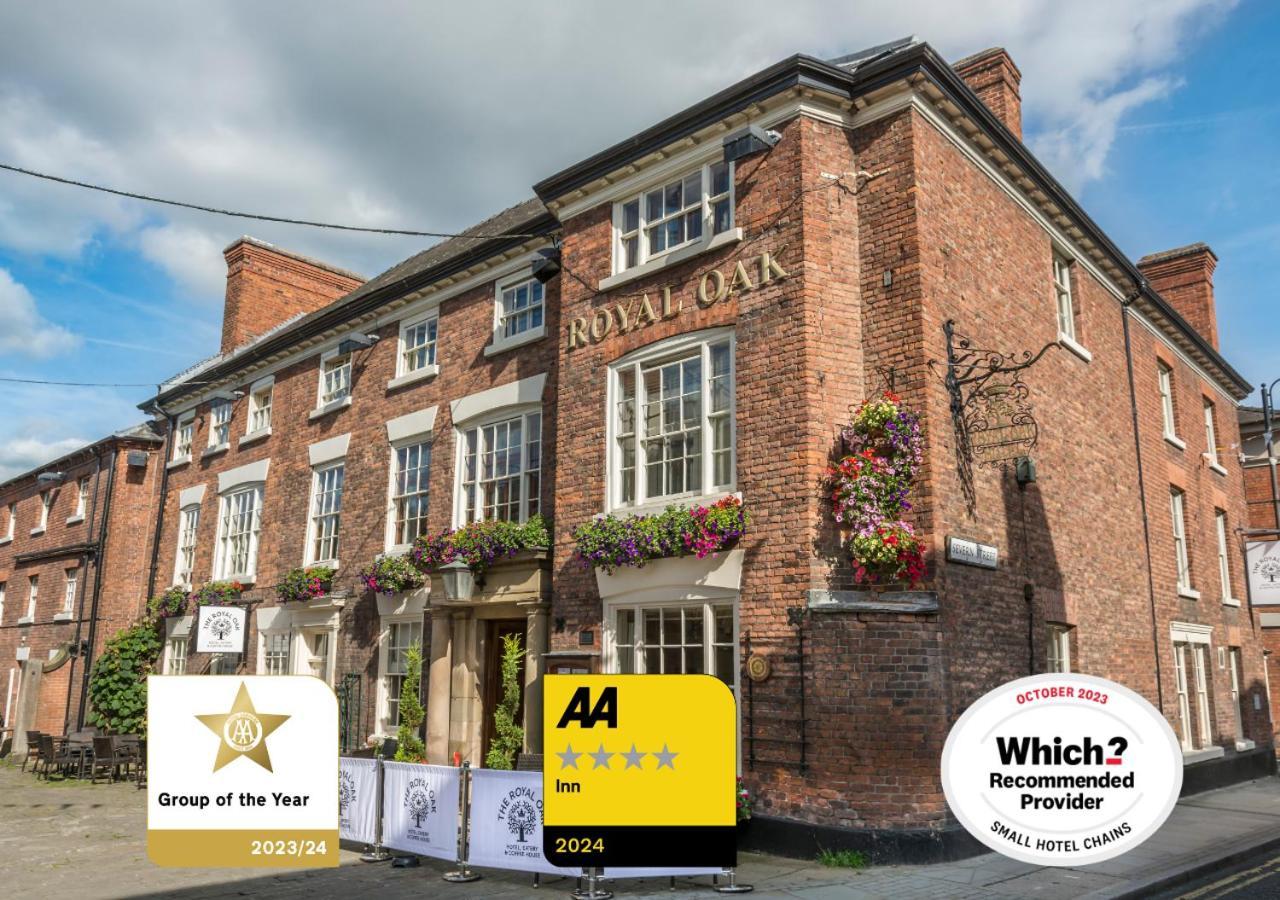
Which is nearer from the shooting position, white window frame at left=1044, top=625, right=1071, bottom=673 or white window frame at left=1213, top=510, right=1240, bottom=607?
white window frame at left=1044, top=625, right=1071, bottom=673

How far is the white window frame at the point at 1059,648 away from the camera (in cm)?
1197

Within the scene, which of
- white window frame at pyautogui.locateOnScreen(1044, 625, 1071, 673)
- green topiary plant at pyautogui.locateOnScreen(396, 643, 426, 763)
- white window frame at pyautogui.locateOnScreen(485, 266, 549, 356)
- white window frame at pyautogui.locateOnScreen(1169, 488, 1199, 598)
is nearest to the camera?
white window frame at pyautogui.locateOnScreen(1044, 625, 1071, 673)

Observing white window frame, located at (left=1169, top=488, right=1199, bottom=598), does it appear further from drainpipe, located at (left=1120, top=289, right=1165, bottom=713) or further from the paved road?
the paved road

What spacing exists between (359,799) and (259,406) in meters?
12.6

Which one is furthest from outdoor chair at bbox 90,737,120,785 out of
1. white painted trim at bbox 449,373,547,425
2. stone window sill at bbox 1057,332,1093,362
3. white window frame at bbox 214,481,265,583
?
stone window sill at bbox 1057,332,1093,362

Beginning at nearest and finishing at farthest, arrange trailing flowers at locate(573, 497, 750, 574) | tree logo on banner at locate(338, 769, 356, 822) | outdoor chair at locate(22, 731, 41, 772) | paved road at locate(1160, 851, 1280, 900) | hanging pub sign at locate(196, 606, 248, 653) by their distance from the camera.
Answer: paved road at locate(1160, 851, 1280, 900) → tree logo on banner at locate(338, 769, 356, 822) → trailing flowers at locate(573, 497, 750, 574) → hanging pub sign at locate(196, 606, 248, 653) → outdoor chair at locate(22, 731, 41, 772)

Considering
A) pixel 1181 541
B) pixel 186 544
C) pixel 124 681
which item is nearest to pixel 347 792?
pixel 124 681

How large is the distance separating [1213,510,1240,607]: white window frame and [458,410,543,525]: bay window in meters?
13.3

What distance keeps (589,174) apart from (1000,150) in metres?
5.23

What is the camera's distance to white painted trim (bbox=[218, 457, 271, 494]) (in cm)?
1939

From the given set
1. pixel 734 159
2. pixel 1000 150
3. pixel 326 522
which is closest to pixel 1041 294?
pixel 1000 150

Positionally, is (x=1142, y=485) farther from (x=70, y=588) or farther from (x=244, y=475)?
(x=70, y=588)

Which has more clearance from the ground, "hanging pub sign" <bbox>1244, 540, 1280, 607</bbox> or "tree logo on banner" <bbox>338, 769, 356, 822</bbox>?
"hanging pub sign" <bbox>1244, 540, 1280, 607</bbox>

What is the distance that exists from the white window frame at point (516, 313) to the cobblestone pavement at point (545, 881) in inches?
290
